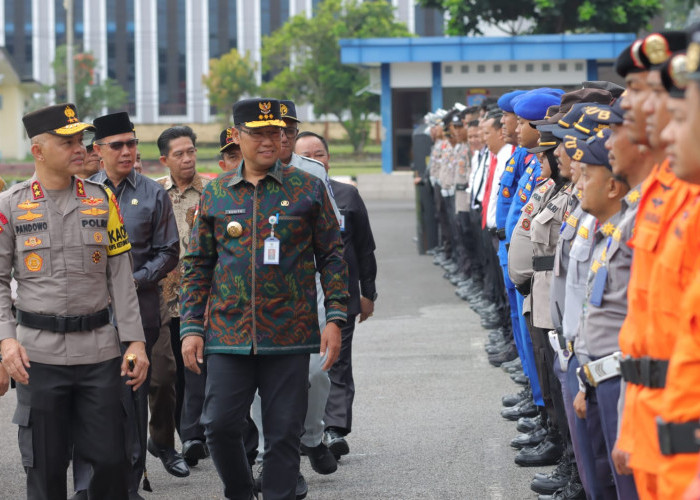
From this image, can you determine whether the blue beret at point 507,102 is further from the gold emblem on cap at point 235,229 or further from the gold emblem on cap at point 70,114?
the gold emblem on cap at point 70,114

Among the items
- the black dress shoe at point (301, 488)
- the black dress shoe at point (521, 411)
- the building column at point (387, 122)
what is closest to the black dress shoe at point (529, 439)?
the black dress shoe at point (521, 411)

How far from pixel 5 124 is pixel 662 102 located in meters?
75.6

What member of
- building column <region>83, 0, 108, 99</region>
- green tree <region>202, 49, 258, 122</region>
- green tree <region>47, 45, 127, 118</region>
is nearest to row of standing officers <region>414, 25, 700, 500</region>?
green tree <region>47, 45, 127, 118</region>

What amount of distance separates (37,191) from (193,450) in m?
2.60

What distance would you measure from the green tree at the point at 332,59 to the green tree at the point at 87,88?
983cm

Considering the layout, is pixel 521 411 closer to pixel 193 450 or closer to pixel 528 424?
pixel 528 424

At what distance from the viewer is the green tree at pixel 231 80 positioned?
7906 cm

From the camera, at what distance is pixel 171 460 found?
7.88 m

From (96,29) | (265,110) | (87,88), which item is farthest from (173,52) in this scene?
(265,110)

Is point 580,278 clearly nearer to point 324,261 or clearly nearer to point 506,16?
point 324,261

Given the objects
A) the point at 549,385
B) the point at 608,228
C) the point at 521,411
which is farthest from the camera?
the point at 521,411

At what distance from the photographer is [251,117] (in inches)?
243

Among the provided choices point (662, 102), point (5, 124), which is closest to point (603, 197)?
point (662, 102)

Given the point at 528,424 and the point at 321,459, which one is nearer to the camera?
the point at 321,459
